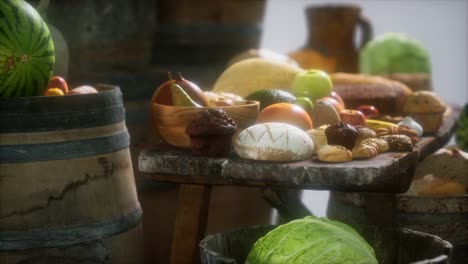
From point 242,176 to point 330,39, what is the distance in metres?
2.75

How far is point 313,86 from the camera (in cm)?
282

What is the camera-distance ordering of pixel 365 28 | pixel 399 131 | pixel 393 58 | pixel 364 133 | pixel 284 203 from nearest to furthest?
1. pixel 364 133
2. pixel 399 131
3. pixel 284 203
4. pixel 393 58
5. pixel 365 28

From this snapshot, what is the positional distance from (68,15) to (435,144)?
5.82 feet

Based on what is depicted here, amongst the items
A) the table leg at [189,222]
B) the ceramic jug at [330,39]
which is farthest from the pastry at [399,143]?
the ceramic jug at [330,39]

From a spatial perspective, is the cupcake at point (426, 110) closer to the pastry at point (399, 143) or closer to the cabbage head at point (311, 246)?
the pastry at point (399, 143)

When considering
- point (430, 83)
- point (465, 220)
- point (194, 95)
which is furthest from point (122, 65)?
point (465, 220)

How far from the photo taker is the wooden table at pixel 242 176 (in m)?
1.94

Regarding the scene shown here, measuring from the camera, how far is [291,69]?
123 inches

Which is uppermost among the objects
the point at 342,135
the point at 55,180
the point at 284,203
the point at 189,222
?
the point at 342,135

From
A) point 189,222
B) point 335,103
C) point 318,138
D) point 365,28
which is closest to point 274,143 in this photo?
point 318,138

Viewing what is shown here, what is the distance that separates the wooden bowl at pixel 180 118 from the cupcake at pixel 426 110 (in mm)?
879

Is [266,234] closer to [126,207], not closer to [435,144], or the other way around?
[126,207]

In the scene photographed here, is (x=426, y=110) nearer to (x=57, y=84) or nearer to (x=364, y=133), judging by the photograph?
(x=364, y=133)

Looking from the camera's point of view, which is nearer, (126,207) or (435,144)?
(126,207)
